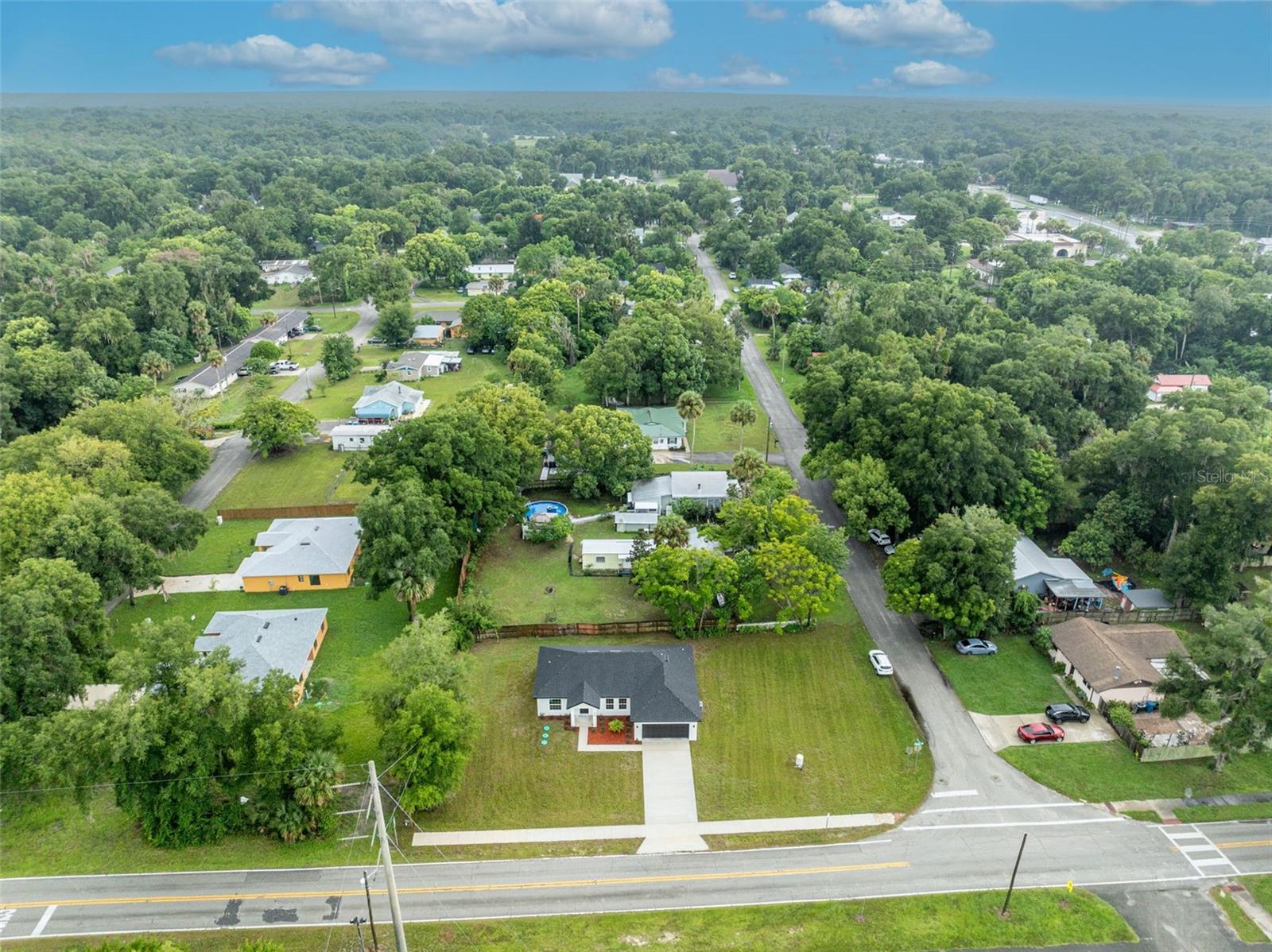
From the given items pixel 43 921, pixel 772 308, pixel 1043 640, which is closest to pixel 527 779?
pixel 43 921

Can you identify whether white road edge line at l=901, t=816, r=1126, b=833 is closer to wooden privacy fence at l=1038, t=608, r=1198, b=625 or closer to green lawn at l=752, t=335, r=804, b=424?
wooden privacy fence at l=1038, t=608, r=1198, b=625

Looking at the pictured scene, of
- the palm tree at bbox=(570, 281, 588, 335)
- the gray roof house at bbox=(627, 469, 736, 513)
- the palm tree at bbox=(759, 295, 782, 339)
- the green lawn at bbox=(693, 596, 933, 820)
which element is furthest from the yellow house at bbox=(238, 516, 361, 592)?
the palm tree at bbox=(759, 295, 782, 339)

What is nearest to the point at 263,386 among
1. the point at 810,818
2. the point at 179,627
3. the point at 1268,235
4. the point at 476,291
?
the point at 476,291

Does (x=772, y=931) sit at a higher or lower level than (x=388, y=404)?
lower

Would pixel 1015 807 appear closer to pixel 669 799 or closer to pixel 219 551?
pixel 669 799

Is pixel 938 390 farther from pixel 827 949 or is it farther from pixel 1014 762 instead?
pixel 827 949
